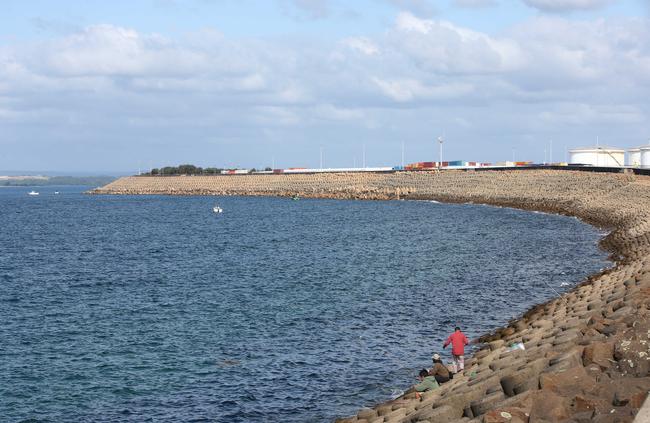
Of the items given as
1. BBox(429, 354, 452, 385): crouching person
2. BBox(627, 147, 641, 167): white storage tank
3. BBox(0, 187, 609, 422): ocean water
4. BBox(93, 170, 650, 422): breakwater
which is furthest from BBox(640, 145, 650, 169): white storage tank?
BBox(429, 354, 452, 385): crouching person

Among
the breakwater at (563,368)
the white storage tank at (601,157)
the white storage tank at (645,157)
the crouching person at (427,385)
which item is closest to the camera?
the breakwater at (563,368)

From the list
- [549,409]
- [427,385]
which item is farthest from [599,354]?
[427,385]

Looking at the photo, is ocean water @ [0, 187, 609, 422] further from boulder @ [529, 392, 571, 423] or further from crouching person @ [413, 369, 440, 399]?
boulder @ [529, 392, 571, 423]

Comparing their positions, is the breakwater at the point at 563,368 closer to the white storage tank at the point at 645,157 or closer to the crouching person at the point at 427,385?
the crouching person at the point at 427,385

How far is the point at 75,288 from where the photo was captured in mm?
44156

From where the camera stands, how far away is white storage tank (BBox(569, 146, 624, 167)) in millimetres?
135500

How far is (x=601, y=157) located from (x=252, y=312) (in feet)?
375

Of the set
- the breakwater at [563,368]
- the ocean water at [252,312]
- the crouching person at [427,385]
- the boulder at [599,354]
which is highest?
the boulder at [599,354]

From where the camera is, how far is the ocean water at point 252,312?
2322 centimetres

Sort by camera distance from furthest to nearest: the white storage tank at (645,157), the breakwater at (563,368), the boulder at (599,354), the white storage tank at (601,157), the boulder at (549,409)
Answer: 1. the white storage tank at (601,157)
2. the white storage tank at (645,157)
3. the boulder at (599,354)
4. the breakwater at (563,368)
5. the boulder at (549,409)

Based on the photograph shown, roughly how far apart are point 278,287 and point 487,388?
2772 centimetres

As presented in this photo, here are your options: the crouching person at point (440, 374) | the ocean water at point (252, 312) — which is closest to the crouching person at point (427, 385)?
the crouching person at point (440, 374)

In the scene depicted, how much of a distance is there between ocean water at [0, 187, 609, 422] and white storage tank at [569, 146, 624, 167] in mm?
65819

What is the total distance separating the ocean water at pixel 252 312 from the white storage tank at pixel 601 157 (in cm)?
6582
